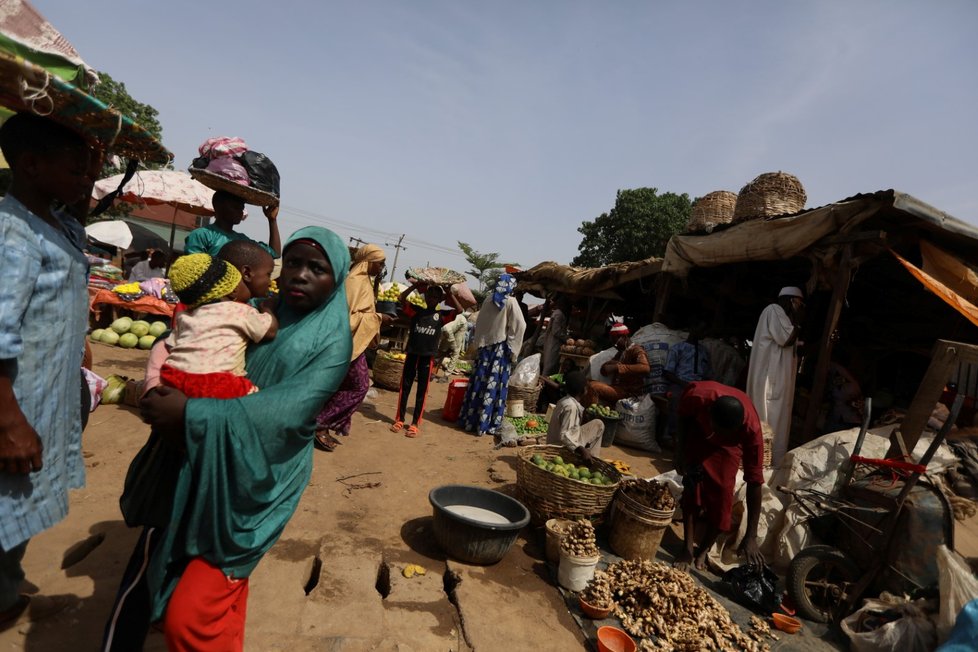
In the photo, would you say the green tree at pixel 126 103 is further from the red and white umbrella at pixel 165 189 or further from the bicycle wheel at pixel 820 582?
the bicycle wheel at pixel 820 582

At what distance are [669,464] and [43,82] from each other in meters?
6.83

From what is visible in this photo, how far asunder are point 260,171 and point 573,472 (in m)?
3.31

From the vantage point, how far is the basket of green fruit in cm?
670

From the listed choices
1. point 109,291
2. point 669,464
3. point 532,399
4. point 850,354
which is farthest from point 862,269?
point 109,291

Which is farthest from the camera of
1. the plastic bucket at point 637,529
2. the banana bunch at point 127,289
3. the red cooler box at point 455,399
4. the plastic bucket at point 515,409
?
the banana bunch at point 127,289

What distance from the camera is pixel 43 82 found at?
5.17ft

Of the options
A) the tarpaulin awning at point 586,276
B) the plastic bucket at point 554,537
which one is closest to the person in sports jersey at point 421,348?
the plastic bucket at point 554,537

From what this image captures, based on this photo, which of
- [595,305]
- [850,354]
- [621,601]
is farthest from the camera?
[595,305]

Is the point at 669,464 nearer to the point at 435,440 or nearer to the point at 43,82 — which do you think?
the point at 435,440

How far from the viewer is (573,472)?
4234mm

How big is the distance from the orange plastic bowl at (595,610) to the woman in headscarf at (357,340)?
3.13 meters

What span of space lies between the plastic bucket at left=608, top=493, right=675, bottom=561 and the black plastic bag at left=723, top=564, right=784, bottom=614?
1.91 feet

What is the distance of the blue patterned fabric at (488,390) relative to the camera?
22.2 feet

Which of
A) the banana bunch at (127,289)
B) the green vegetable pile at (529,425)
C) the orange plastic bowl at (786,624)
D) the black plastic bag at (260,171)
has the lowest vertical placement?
the orange plastic bowl at (786,624)
